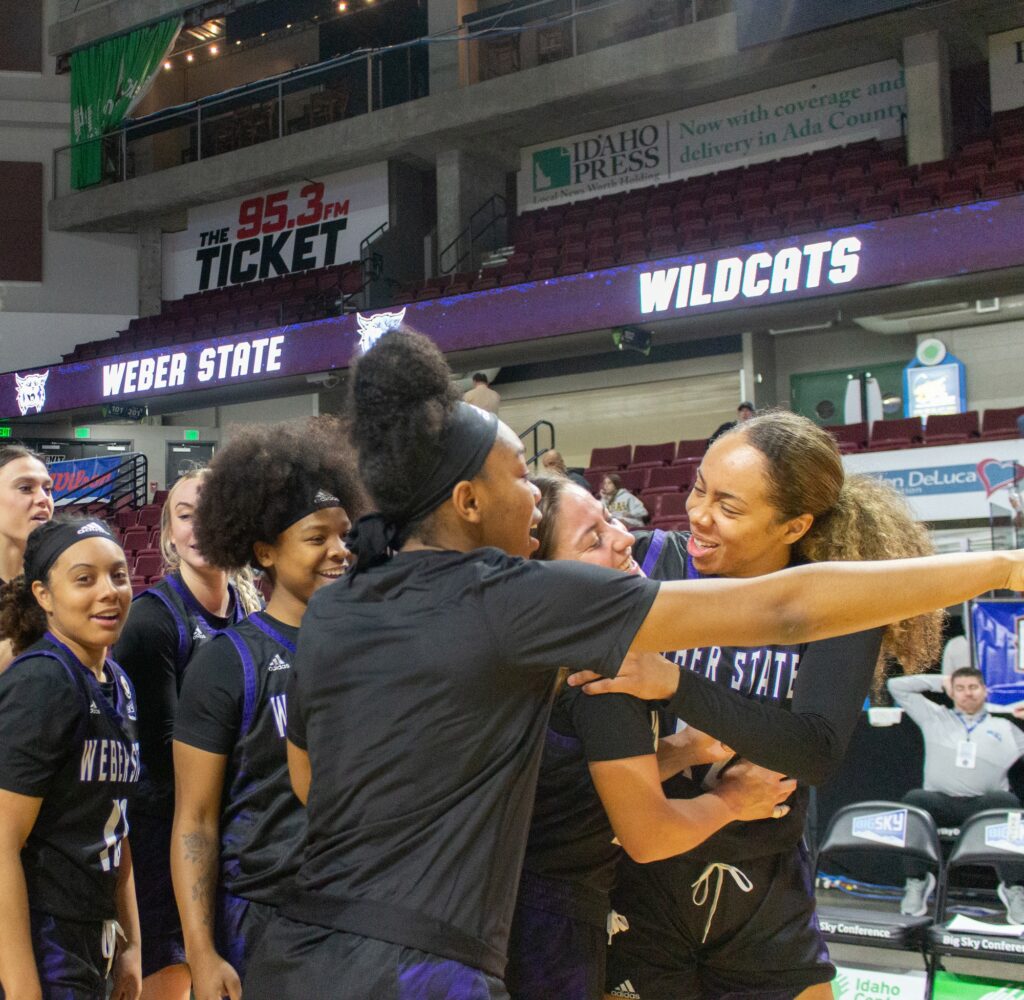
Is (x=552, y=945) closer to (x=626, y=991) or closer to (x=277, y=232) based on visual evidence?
(x=626, y=991)

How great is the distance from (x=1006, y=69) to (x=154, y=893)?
14.5 m

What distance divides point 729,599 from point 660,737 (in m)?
0.76

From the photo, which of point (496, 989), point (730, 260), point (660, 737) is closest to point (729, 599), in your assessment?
point (496, 989)

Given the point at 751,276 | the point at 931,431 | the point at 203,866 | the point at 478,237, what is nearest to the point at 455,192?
the point at 478,237

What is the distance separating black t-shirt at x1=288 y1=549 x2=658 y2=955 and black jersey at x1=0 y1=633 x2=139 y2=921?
95 cm

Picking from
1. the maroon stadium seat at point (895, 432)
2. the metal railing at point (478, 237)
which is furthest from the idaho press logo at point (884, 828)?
the metal railing at point (478, 237)

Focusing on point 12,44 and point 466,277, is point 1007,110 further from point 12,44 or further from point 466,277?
point 12,44

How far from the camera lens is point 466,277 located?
15430 mm

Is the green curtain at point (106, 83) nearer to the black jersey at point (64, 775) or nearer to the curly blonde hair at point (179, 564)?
the curly blonde hair at point (179, 564)

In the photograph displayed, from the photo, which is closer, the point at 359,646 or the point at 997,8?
the point at 359,646

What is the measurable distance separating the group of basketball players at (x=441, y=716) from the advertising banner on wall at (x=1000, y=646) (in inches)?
192

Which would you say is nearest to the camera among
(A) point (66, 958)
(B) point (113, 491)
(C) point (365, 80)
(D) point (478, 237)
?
(A) point (66, 958)

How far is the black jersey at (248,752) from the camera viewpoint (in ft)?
7.56

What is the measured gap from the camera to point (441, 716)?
154cm
